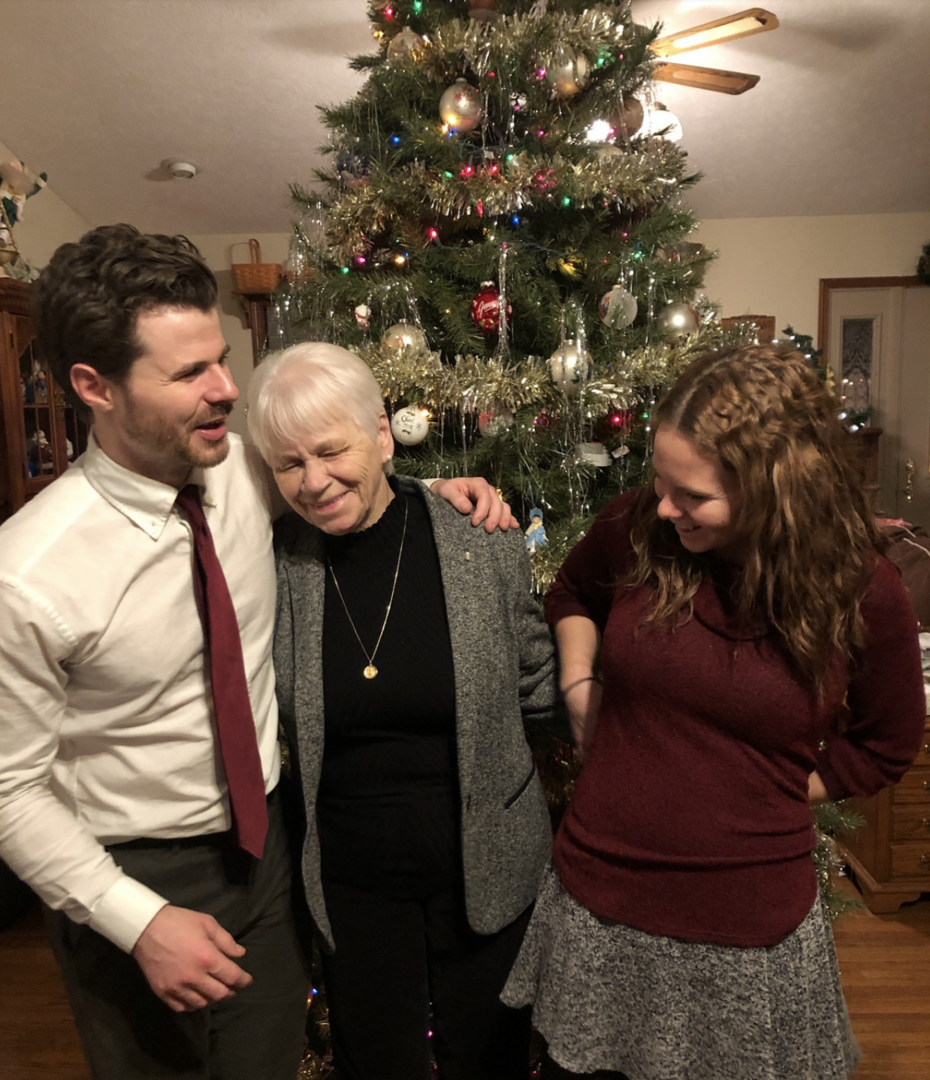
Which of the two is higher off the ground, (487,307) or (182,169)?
(182,169)

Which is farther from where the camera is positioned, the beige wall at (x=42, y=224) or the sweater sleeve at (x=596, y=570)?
the beige wall at (x=42, y=224)

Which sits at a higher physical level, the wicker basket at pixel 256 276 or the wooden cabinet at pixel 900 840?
the wicker basket at pixel 256 276

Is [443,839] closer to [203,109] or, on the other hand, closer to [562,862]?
[562,862]

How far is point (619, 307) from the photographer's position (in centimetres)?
161

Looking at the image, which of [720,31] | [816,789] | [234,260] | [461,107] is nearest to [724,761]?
[816,789]

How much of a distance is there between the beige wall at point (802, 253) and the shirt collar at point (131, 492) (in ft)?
14.1

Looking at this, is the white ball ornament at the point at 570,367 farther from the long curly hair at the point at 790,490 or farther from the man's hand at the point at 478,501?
the long curly hair at the point at 790,490

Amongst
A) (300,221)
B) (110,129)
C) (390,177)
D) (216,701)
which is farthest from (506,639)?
(110,129)

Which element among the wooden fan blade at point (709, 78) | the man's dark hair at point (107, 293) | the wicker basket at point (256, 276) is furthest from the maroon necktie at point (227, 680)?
the wicker basket at point (256, 276)

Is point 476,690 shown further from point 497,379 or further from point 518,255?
point 518,255

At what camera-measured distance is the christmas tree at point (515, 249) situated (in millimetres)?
1582

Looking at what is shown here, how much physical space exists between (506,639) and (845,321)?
14.7 ft

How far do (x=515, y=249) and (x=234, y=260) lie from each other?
3383 mm

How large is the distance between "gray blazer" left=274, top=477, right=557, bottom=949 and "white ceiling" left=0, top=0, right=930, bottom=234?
8.22 feet
